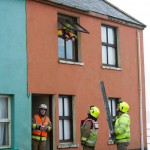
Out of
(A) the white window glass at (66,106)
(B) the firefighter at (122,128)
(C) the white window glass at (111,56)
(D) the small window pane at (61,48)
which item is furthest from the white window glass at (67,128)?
(C) the white window glass at (111,56)

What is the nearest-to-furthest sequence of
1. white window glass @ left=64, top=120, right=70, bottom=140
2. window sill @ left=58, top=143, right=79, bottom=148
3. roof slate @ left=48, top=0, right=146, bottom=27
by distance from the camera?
window sill @ left=58, top=143, right=79, bottom=148
white window glass @ left=64, top=120, right=70, bottom=140
roof slate @ left=48, top=0, right=146, bottom=27

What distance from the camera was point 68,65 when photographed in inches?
683

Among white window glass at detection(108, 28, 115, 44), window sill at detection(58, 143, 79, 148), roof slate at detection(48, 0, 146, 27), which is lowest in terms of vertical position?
window sill at detection(58, 143, 79, 148)

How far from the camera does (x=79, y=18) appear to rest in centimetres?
1814

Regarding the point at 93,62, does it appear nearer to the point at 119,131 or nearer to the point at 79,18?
the point at 79,18

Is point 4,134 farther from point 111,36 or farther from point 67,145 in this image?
point 111,36

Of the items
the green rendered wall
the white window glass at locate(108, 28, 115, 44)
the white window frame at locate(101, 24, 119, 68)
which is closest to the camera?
the green rendered wall

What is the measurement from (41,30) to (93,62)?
3.12 m

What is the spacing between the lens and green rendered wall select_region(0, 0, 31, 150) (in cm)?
1484

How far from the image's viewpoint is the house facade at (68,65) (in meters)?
15.2

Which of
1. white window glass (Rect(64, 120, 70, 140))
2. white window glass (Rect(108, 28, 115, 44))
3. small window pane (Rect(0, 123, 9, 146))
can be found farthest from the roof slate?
small window pane (Rect(0, 123, 9, 146))

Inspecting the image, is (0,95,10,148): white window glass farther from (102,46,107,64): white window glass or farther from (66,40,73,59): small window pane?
(102,46,107,64): white window glass

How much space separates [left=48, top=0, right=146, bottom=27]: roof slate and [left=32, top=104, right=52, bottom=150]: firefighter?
4.14 meters

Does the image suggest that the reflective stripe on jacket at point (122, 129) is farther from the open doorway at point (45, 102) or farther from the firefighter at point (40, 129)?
the open doorway at point (45, 102)
